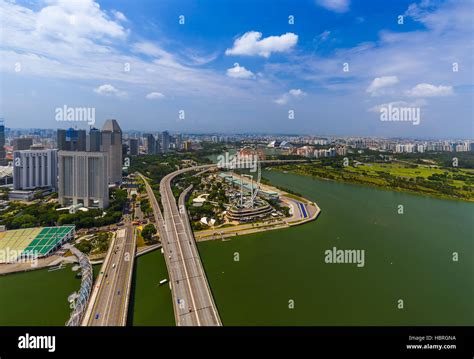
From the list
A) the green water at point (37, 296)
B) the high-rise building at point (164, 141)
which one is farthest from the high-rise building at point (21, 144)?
the high-rise building at point (164, 141)

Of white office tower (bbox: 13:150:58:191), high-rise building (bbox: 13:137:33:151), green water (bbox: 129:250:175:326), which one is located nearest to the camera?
green water (bbox: 129:250:175:326)

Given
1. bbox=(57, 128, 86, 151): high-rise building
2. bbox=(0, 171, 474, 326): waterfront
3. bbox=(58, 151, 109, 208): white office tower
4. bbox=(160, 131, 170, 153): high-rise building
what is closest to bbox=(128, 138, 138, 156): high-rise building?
bbox=(160, 131, 170, 153): high-rise building

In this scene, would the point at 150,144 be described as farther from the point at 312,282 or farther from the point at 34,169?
the point at 312,282

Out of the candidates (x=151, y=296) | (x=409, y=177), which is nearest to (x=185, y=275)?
(x=151, y=296)

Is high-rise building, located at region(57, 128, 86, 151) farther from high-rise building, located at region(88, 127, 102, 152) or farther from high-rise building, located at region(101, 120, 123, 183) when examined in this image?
high-rise building, located at region(101, 120, 123, 183)

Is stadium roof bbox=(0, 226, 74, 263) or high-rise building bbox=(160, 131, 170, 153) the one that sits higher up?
high-rise building bbox=(160, 131, 170, 153)

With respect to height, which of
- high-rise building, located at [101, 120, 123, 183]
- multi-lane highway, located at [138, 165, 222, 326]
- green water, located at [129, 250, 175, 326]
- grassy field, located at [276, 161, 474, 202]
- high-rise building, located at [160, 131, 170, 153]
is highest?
high-rise building, located at [160, 131, 170, 153]
